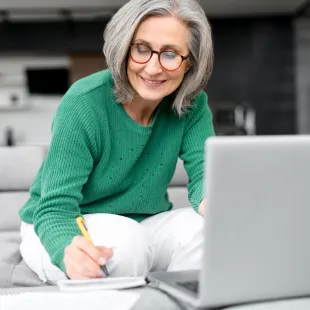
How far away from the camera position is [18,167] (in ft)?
8.11

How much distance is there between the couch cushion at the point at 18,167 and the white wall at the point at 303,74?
22.5 ft

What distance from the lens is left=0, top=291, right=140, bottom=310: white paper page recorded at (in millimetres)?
955

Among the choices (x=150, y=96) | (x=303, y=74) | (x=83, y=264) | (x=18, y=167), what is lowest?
(x=303, y=74)

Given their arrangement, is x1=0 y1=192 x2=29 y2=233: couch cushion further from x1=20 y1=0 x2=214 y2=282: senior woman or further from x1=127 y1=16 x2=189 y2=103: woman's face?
x1=127 y1=16 x2=189 y2=103: woman's face

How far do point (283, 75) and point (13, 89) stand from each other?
3968 millimetres

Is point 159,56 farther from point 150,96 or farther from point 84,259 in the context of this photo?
point 84,259

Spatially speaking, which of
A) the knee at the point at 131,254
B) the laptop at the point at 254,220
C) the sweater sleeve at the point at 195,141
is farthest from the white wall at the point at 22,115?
the laptop at the point at 254,220

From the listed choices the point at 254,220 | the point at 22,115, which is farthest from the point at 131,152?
the point at 22,115

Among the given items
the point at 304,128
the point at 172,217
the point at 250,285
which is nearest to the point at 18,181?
the point at 172,217

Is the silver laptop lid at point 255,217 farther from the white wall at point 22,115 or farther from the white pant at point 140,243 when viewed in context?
the white wall at point 22,115

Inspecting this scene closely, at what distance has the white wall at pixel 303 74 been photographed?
28.8 feet

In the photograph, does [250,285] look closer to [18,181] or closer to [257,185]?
[257,185]

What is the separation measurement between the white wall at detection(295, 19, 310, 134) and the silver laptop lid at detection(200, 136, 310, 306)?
813 cm

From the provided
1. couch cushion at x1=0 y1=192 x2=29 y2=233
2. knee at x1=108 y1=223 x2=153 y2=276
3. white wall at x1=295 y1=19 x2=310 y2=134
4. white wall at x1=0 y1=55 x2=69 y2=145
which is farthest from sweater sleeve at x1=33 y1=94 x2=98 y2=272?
white wall at x1=295 y1=19 x2=310 y2=134
